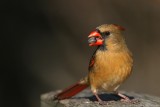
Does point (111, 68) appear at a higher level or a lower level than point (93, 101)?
higher

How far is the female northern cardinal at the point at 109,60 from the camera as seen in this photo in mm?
6730

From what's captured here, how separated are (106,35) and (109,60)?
0.88 feet

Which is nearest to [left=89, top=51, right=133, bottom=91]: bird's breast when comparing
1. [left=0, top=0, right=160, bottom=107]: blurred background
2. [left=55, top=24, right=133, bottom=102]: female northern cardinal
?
[left=55, top=24, right=133, bottom=102]: female northern cardinal

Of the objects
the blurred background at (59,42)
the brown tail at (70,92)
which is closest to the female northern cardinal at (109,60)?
the brown tail at (70,92)

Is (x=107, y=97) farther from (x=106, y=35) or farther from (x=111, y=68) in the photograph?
(x=106, y=35)

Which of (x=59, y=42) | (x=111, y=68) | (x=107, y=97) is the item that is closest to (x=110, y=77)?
(x=111, y=68)

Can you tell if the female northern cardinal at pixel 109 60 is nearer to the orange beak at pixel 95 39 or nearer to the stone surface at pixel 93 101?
the orange beak at pixel 95 39

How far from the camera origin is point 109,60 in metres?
6.73

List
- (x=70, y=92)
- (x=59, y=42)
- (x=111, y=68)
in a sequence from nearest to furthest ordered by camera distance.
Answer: (x=111, y=68) < (x=70, y=92) < (x=59, y=42)

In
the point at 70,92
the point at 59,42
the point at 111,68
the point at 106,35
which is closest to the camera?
the point at 111,68

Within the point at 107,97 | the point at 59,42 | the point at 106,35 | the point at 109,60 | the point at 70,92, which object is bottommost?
the point at 107,97

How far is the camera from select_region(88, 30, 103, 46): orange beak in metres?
6.68

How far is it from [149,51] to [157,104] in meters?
3.53

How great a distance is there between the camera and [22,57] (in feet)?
33.3
